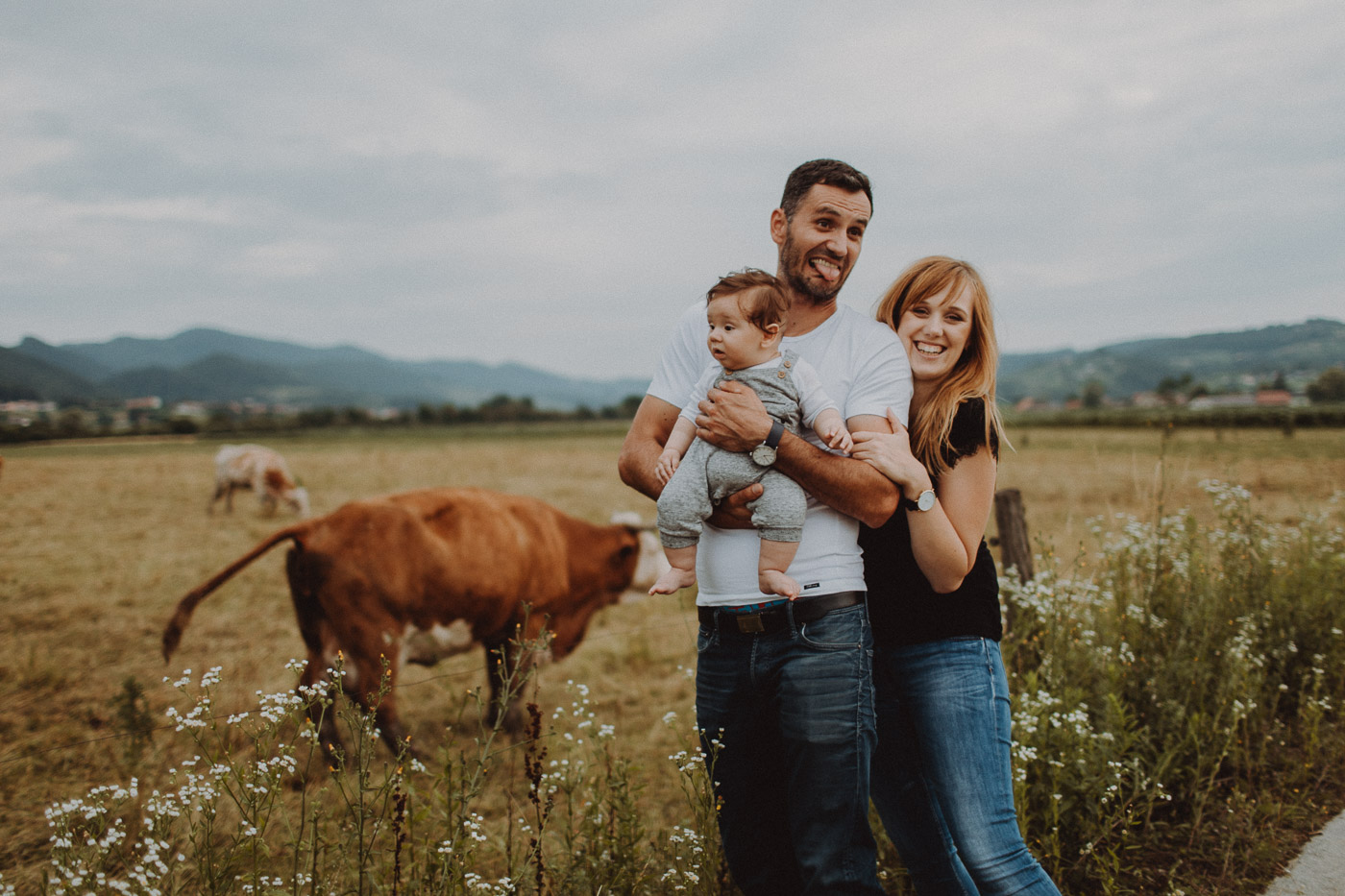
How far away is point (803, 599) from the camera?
6.93 feet

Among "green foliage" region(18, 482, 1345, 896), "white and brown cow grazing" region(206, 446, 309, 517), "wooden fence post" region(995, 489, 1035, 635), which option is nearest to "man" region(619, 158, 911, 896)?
"green foliage" region(18, 482, 1345, 896)

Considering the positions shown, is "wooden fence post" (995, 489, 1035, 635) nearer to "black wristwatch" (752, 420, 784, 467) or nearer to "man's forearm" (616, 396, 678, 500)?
"man's forearm" (616, 396, 678, 500)

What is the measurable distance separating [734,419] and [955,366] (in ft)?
2.60

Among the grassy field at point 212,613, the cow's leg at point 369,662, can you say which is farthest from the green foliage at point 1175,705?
the cow's leg at point 369,662

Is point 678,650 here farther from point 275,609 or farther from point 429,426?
point 429,426

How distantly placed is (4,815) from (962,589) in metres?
4.49

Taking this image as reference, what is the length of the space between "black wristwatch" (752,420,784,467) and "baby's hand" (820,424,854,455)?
13cm

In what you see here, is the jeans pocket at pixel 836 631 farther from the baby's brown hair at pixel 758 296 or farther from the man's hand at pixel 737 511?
the baby's brown hair at pixel 758 296

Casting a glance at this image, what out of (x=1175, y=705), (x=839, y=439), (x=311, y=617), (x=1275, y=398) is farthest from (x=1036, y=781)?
(x=1275, y=398)

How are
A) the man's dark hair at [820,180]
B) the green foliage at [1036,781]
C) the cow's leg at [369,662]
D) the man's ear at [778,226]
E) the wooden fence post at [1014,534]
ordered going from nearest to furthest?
1. the green foliage at [1036,781]
2. the man's dark hair at [820,180]
3. the man's ear at [778,226]
4. the cow's leg at [369,662]
5. the wooden fence post at [1014,534]

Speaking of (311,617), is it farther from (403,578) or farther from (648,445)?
(648,445)

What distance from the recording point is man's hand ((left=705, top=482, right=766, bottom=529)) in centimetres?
214

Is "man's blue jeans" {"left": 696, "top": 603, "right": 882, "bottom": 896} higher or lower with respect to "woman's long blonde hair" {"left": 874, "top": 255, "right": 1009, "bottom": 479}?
lower

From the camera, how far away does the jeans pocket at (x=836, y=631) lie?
81.7 inches
